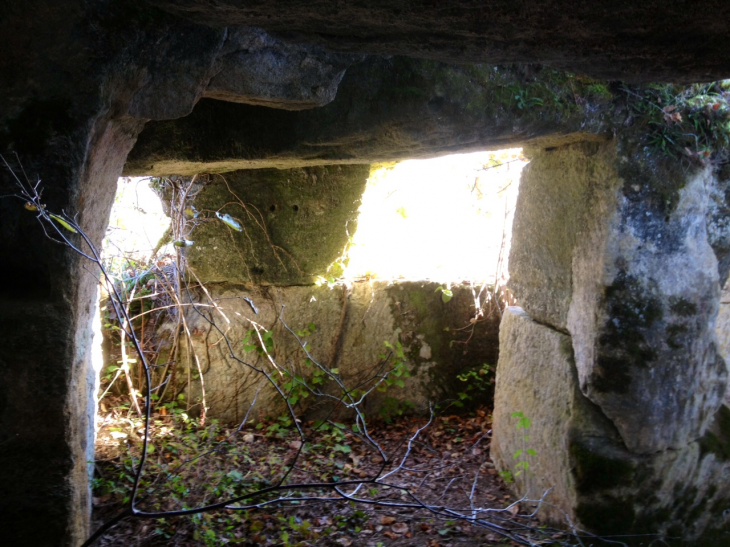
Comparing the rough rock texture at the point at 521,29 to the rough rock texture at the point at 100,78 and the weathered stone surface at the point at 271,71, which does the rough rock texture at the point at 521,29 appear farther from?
the weathered stone surface at the point at 271,71

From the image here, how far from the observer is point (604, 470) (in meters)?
2.71

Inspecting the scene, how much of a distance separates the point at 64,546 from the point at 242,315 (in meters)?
2.27

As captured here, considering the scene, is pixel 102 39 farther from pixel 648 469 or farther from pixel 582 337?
pixel 648 469

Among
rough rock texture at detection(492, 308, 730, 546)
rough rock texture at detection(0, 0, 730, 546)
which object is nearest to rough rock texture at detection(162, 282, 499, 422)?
rough rock texture at detection(492, 308, 730, 546)

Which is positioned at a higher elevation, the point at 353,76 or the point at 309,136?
the point at 353,76

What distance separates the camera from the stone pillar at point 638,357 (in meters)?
2.72

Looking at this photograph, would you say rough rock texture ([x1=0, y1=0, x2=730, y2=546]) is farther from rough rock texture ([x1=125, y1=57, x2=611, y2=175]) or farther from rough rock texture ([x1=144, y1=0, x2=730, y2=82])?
rough rock texture ([x1=125, y1=57, x2=611, y2=175])

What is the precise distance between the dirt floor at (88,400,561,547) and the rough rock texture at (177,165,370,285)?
39.5 inches

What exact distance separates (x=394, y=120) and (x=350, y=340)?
2113 millimetres

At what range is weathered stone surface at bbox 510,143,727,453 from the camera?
2719mm

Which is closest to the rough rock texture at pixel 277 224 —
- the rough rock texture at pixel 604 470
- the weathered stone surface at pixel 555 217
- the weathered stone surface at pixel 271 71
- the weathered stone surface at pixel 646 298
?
the weathered stone surface at pixel 555 217

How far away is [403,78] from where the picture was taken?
242cm

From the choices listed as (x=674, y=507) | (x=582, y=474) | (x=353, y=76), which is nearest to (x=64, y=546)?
(x=353, y=76)

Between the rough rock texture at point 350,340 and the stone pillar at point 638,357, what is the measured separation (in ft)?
4.71
